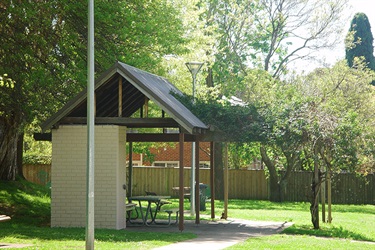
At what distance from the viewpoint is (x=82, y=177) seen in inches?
954

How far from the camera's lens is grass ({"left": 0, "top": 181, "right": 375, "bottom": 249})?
19.6 meters

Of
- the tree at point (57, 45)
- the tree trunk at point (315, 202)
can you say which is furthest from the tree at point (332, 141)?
the tree at point (57, 45)

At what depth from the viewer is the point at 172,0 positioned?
135 feet

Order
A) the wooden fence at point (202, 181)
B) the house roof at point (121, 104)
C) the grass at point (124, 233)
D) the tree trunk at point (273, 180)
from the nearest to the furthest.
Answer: the grass at point (124, 233) < the house roof at point (121, 104) < the tree trunk at point (273, 180) < the wooden fence at point (202, 181)

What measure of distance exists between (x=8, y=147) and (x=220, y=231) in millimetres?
11865

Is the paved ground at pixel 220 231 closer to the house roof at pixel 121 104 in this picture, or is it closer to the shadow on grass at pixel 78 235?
the shadow on grass at pixel 78 235

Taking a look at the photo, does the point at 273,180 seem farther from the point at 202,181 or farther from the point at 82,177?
the point at 82,177

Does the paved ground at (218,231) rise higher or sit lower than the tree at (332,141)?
lower

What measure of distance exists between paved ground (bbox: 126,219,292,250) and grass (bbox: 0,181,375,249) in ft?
1.59

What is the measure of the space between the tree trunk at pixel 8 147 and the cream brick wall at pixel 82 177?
7.93 metres

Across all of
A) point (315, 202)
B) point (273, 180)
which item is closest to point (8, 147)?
point (315, 202)

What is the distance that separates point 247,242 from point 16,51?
36.6 feet

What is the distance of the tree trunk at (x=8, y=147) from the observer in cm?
3188

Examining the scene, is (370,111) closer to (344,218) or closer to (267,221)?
(344,218)
